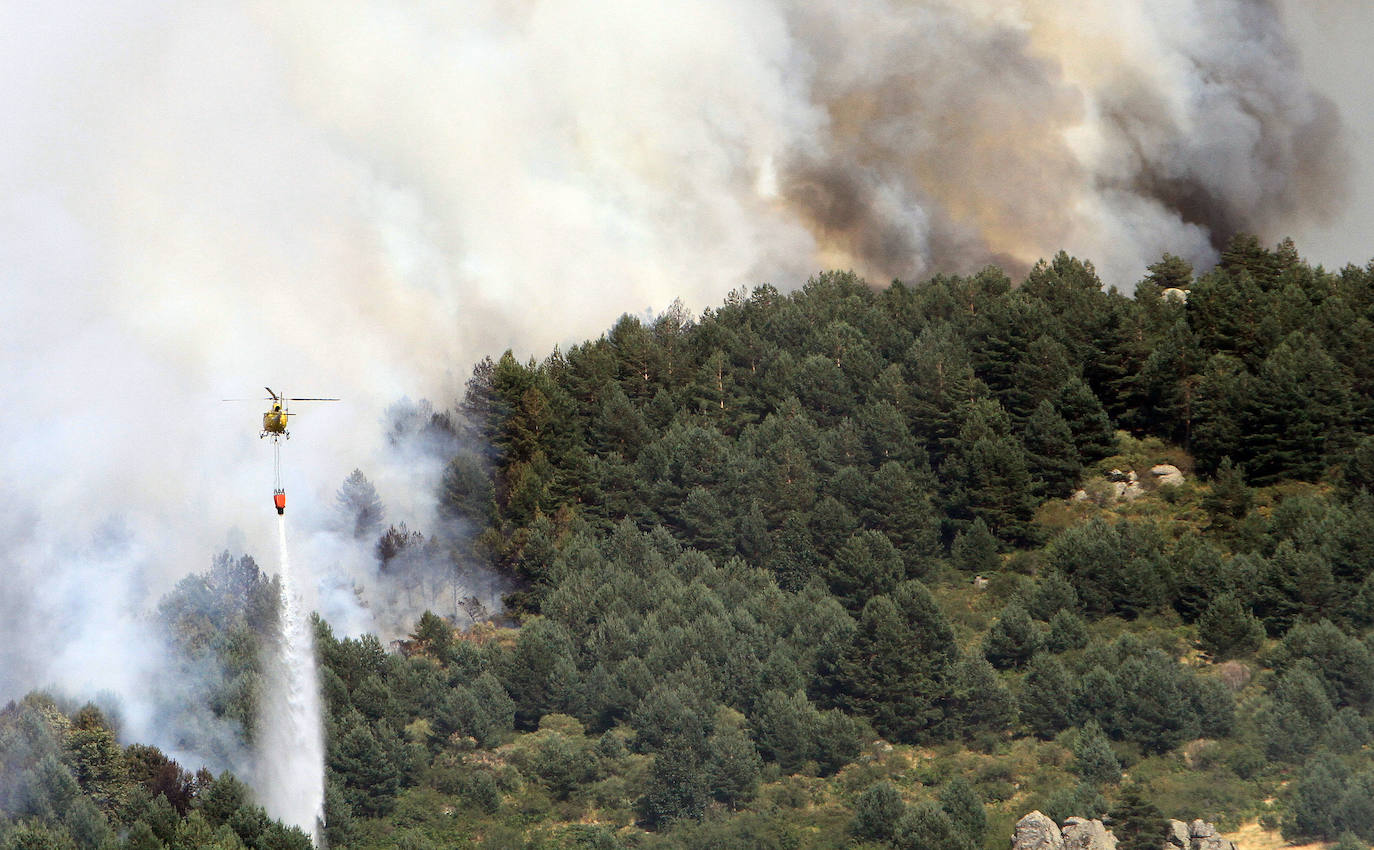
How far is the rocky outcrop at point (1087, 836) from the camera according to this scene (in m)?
84.0

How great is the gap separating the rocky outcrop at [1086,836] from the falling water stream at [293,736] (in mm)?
36257

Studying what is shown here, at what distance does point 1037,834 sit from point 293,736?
128ft

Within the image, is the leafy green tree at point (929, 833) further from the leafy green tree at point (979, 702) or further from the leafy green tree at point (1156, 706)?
the leafy green tree at point (1156, 706)

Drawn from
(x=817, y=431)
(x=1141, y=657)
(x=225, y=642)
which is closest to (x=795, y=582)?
(x=817, y=431)

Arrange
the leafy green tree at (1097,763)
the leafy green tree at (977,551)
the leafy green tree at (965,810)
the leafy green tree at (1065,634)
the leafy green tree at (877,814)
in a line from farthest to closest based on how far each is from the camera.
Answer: the leafy green tree at (977,551)
the leafy green tree at (1065,634)
the leafy green tree at (1097,763)
the leafy green tree at (877,814)
the leafy green tree at (965,810)

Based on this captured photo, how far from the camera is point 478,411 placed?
134 meters

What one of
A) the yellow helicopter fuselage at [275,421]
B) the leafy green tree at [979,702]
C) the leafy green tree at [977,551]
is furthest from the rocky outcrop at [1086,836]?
the yellow helicopter fuselage at [275,421]

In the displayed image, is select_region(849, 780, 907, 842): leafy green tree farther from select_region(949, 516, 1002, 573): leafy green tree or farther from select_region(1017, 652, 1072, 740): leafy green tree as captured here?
select_region(949, 516, 1002, 573): leafy green tree

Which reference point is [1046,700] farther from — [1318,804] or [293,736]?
[293,736]

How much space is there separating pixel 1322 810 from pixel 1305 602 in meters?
18.9

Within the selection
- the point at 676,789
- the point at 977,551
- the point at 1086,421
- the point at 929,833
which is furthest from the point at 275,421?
the point at 1086,421

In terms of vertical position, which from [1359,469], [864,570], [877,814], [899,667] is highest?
[1359,469]

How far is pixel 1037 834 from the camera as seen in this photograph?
3366 inches

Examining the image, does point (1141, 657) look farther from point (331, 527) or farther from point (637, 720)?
point (331, 527)
